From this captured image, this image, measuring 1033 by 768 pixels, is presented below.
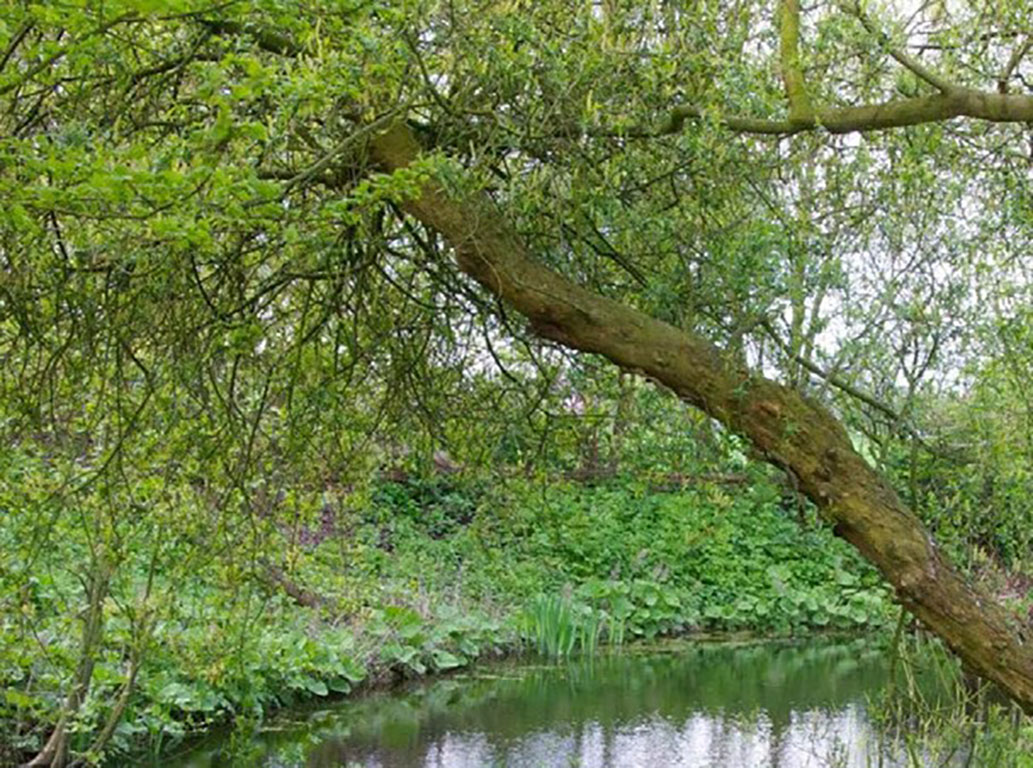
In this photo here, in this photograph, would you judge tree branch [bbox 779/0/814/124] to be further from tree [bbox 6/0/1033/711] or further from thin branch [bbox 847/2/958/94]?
thin branch [bbox 847/2/958/94]

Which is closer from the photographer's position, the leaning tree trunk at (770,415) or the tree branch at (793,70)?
the leaning tree trunk at (770,415)

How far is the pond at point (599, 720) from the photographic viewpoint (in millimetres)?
7680

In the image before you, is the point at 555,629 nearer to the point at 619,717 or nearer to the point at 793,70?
the point at 619,717

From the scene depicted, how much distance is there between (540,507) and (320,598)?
4.49 meters

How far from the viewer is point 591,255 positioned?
13.4ft

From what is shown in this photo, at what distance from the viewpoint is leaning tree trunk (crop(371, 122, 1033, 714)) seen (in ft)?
10.9

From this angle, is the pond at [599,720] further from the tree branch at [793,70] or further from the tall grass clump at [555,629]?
the tree branch at [793,70]

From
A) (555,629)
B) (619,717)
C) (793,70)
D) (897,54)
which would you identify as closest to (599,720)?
(619,717)

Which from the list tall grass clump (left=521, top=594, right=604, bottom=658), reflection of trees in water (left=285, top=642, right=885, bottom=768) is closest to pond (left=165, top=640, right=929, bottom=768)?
reflection of trees in water (left=285, top=642, right=885, bottom=768)

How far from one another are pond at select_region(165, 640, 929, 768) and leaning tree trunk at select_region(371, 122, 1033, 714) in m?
2.62

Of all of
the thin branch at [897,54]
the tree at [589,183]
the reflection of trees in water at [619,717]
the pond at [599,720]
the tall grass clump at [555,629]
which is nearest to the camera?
the tree at [589,183]

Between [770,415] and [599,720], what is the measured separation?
19.1 feet

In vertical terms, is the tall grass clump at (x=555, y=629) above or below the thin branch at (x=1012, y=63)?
below

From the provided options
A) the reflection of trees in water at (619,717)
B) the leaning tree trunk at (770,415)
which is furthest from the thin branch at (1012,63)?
the reflection of trees in water at (619,717)
